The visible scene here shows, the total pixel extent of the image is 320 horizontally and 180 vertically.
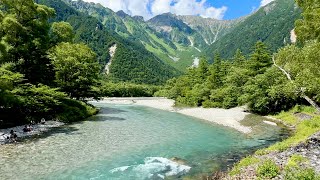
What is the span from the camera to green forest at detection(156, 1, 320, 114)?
23.2 meters

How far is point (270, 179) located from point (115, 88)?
14658cm

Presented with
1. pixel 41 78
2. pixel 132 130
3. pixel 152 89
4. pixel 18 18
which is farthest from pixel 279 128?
pixel 152 89

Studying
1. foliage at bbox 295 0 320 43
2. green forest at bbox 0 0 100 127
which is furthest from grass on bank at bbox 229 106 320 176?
green forest at bbox 0 0 100 127

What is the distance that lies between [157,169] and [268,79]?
4201cm

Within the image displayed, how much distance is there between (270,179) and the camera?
17.1m

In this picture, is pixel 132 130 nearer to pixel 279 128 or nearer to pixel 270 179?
pixel 279 128

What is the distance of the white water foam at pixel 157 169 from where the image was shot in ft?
73.3

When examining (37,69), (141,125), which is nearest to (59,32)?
(37,69)

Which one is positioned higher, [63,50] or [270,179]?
[63,50]

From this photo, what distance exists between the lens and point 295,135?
34.8m

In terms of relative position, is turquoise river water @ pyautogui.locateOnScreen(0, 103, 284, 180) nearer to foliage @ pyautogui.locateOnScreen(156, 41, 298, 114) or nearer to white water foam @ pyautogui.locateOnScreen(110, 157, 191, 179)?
white water foam @ pyautogui.locateOnScreen(110, 157, 191, 179)

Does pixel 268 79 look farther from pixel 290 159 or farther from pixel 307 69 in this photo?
pixel 290 159

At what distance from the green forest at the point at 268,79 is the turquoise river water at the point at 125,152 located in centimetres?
825

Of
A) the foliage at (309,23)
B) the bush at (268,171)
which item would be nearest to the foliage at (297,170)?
the bush at (268,171)
